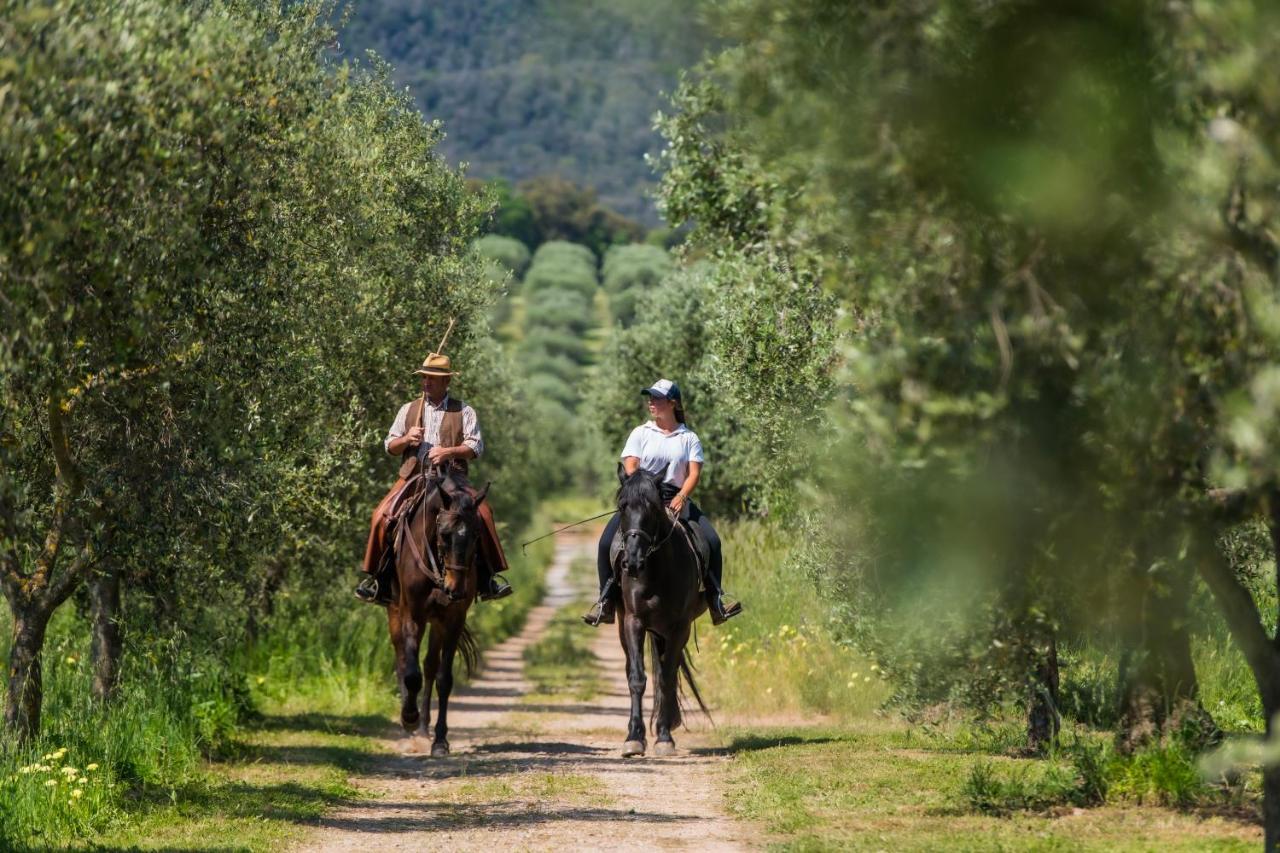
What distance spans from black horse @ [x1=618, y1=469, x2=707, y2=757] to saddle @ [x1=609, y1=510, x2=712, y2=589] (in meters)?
0.06

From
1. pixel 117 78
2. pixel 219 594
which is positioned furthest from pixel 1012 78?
pixel 219 594

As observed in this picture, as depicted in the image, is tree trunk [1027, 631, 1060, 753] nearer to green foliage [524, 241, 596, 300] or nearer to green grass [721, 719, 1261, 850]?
green grass [721, 719, 1261, 850]

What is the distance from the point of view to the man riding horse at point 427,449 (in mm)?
18531

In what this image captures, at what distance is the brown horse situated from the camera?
17688 mm

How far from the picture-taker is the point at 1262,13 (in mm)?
6961

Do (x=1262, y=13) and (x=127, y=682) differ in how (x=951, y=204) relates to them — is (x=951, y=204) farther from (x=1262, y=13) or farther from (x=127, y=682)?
(x=127, y=682)

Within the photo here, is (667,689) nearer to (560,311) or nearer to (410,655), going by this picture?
(410,655)

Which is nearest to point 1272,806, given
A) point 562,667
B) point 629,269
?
point 562,667

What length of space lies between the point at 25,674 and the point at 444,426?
20.1ft

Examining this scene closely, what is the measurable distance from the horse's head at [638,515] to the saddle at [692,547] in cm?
72

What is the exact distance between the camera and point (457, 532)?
17578mm

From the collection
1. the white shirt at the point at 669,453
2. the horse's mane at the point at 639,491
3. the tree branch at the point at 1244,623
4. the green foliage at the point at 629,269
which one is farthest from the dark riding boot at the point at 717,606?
the green foliage at the point at 629,269

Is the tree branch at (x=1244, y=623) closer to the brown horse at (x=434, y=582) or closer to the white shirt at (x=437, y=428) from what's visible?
the brown horse at (x=434, y=582)

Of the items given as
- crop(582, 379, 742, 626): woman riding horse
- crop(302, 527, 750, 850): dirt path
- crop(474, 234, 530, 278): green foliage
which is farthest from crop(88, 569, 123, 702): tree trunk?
crop(474, 234, 530, 278): green foliage
